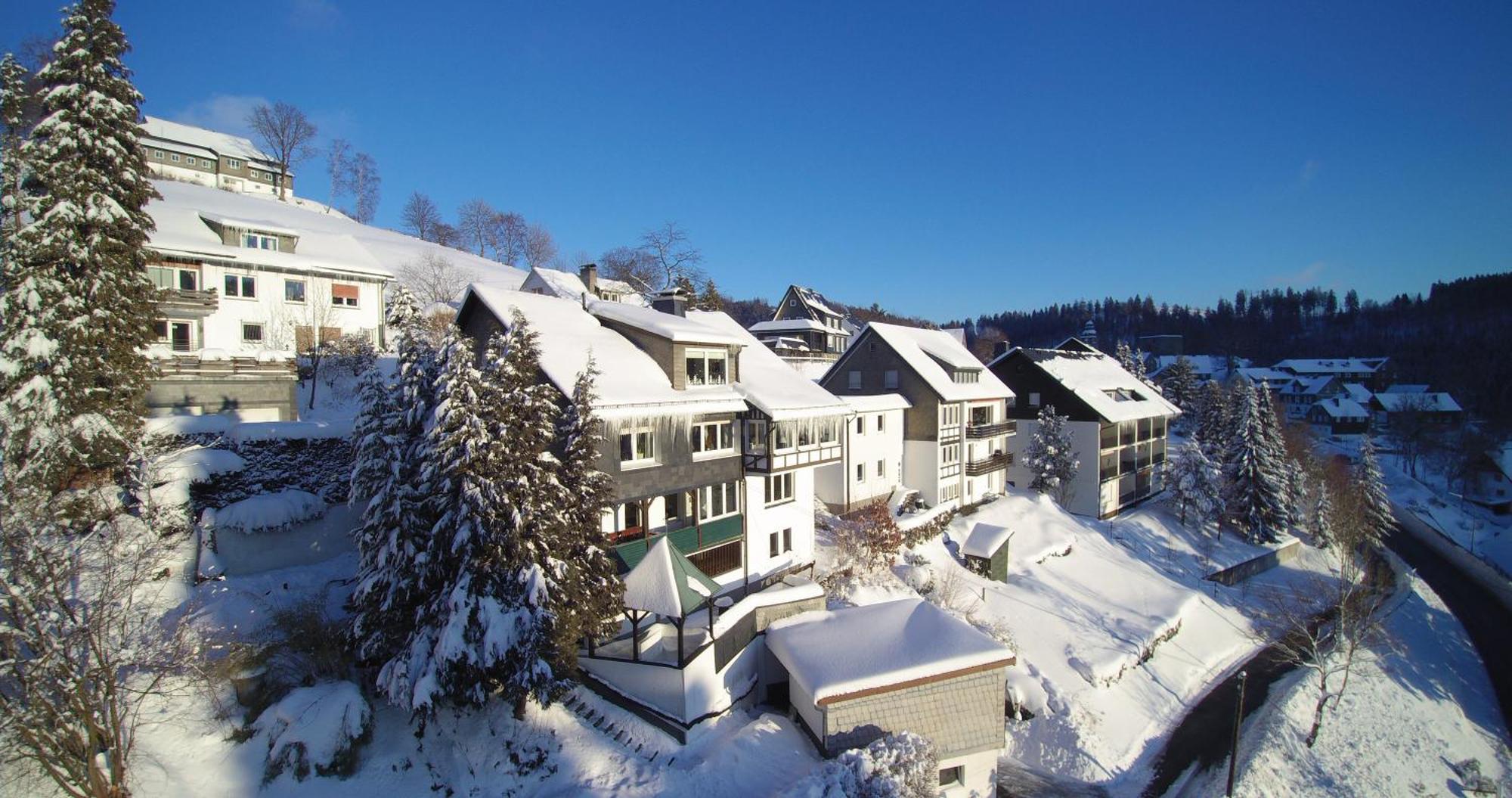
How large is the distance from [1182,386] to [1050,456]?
54.3 metres

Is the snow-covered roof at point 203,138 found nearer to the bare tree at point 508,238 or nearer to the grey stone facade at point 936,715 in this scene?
the bare tree at point 508,238

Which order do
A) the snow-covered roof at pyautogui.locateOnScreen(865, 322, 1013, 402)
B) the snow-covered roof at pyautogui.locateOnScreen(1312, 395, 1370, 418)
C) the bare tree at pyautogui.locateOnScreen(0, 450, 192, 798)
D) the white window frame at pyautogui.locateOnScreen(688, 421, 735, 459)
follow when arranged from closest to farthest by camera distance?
the bare tree at pyautogui.locateOnScreen(0, 450, 192, 798) < the white window frame at pyautogui.locateOnScreen(688, 421, 735, 459) < the snow-covered roof at pyautogui.locateOnScreen(865, 322, 1013, 402) < the snow-covered roof at pyautogui.locateOnScreen(1312, 395, 1370, 418)

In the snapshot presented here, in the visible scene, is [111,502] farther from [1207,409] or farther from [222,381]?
[1207,409]

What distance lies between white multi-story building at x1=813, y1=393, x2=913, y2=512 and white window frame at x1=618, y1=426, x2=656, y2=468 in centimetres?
1158

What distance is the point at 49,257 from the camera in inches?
675

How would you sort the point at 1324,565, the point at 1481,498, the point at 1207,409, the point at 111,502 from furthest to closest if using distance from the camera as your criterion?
1. the point at 1481,498
2. the point at 1207,409
3. the point at 1324,565
4. the point at 111,502

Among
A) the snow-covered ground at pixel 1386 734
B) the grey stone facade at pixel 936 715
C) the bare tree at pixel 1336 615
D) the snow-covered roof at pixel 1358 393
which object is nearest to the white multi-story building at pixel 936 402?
the bare tree at pixel 1336 615

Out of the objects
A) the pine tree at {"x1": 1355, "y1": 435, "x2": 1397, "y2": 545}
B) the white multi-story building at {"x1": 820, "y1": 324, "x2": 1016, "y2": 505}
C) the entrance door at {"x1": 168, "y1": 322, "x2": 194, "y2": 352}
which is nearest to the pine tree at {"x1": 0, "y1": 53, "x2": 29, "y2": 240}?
the entrance door at {"x1": 168, "y1": 322, "x2": 194, "y2": 352}

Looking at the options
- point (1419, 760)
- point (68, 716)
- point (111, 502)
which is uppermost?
point (111, 502)

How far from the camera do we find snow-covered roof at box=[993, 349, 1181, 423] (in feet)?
143

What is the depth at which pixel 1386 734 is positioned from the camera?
24.0m

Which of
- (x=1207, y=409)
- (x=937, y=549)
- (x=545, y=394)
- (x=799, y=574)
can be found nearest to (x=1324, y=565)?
(x=1207, y=409)

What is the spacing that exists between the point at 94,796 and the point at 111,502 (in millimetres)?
8796

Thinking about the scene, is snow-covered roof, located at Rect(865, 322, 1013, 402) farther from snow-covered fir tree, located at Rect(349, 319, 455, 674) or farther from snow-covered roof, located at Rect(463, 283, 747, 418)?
snow-covered fir tree, located at Rect(349, 319, 455, 674)
